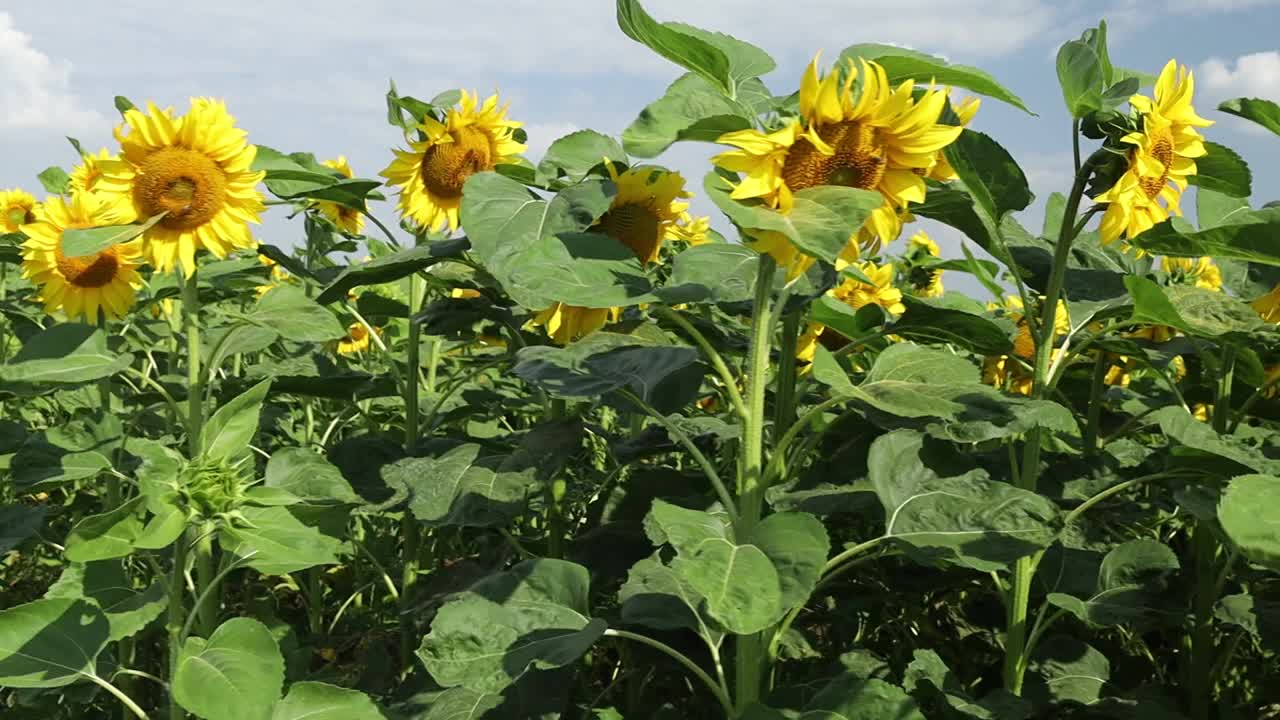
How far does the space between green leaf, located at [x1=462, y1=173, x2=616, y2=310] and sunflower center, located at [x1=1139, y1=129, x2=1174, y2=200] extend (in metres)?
0.90

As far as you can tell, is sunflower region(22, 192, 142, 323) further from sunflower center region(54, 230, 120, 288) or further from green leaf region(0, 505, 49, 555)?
green leaf region(0, 505, 49, 555)

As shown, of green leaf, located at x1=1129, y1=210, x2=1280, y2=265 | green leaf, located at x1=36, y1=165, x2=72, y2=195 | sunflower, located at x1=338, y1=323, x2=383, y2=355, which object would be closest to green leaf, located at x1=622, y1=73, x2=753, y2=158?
green leaf, located at x1=1129, y1=210, x2=1280, y2=265

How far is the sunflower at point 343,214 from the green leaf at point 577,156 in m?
1.39

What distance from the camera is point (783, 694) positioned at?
1914mm

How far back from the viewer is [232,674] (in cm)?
164

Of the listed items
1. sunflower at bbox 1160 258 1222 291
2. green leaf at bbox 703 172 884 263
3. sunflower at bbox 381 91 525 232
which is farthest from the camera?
sunflower at bbox 1160 258 1222 291

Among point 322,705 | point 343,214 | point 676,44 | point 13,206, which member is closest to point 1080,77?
point 676,44

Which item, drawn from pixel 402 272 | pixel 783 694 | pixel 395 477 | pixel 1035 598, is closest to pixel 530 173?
pixel 402 272

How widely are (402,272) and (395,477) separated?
15.1 inches

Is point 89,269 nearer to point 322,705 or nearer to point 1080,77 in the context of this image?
point 322,705

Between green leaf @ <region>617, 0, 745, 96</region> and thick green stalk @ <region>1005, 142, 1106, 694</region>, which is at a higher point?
green leaf @ <region>617, 0, 745, 96</region>

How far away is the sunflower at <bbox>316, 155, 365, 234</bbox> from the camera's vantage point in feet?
11.7

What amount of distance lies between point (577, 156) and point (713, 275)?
2.17ft

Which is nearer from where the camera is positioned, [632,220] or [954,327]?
[954,327]
